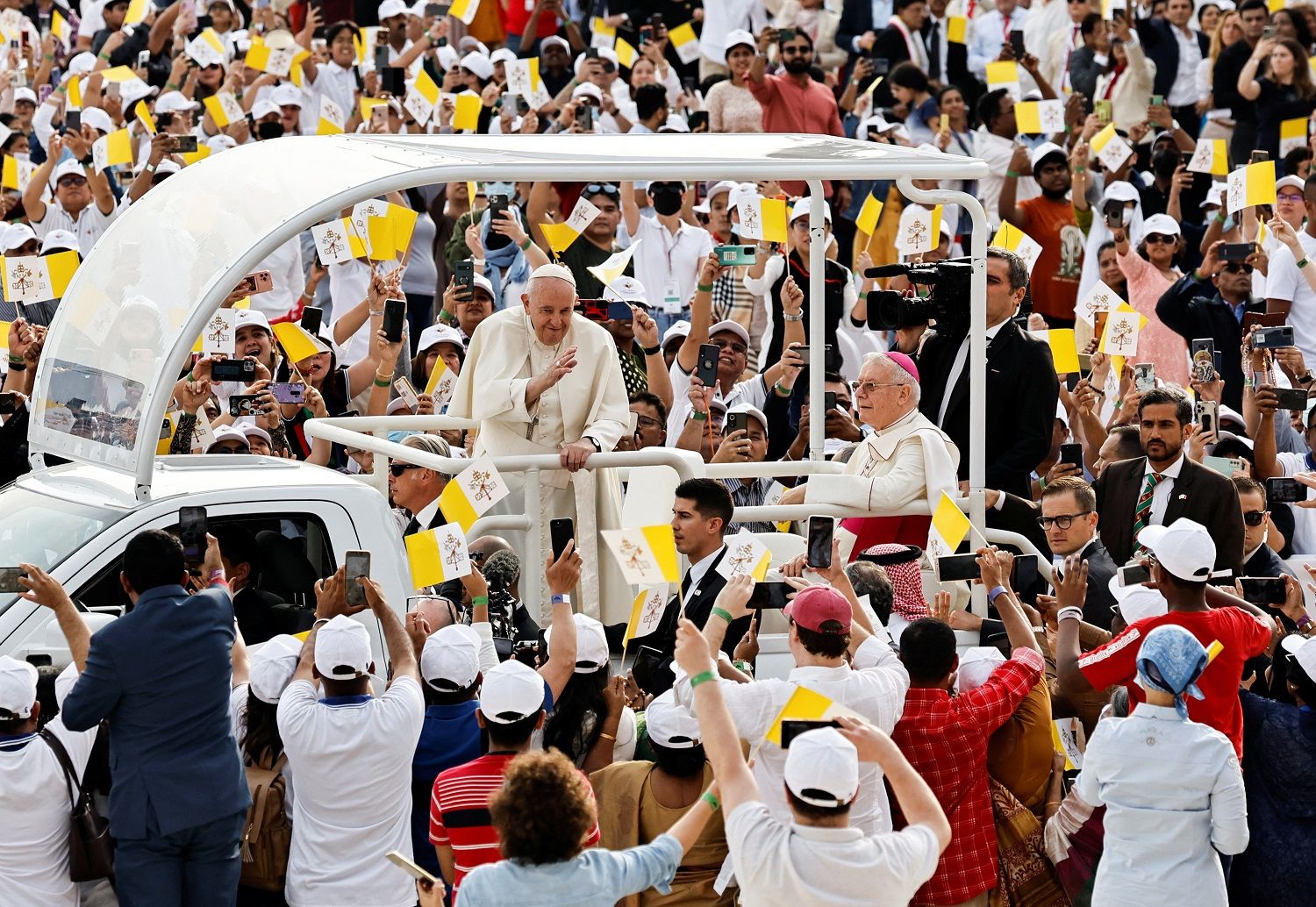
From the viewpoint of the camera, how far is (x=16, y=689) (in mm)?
5961

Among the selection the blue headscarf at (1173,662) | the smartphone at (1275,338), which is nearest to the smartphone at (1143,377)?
the smartphone at (1275,338)

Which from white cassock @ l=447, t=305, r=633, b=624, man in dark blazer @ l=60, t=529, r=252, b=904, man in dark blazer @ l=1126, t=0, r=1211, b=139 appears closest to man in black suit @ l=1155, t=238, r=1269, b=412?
white cassock @ l=447, t=305, r=633, b=624

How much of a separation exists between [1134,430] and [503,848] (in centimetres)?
555

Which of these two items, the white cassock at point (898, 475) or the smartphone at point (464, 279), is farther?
the smartphone at point (464, 279)

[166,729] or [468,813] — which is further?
[166,729]

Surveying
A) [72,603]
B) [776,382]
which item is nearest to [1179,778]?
[72,603]

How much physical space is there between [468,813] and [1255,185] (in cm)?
743

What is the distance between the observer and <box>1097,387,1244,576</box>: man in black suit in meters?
8.61

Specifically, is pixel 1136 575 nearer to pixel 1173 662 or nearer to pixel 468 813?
pixel 1173 662

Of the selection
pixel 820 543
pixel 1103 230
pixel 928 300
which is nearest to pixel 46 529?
pixel 820 543

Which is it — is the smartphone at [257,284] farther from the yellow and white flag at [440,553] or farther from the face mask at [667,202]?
the yellow and white flag at [440,553]

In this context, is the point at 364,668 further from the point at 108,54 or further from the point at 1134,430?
the point at 108,54

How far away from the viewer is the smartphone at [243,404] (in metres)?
9.93

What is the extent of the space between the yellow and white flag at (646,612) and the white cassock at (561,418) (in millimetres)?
1076
